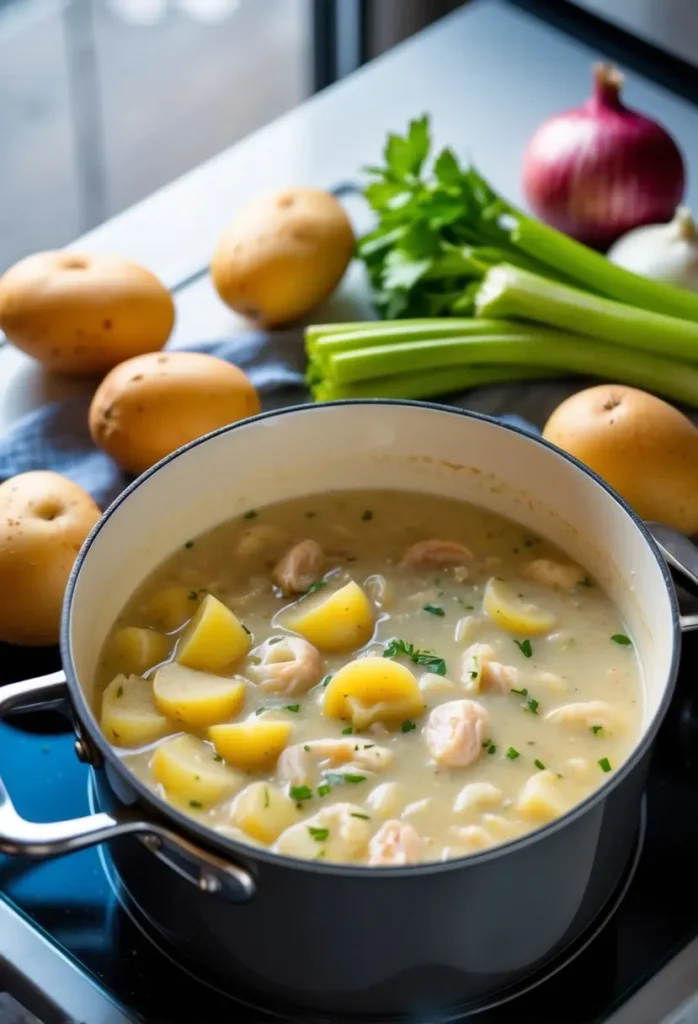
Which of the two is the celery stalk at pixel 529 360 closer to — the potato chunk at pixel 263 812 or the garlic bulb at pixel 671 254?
the garlic bulb at pixel 671 254

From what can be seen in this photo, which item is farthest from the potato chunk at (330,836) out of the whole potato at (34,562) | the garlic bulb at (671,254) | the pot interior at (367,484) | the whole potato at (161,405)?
the garlic bulb at (671,254)

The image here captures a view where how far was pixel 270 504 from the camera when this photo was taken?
1359 mm

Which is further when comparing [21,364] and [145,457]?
[21,364]

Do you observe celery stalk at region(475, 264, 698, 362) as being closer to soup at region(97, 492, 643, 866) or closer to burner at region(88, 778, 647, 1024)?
soup at region(97, 492, 643, 866)

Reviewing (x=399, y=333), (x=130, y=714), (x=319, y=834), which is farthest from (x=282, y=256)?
(x=319, y=834)

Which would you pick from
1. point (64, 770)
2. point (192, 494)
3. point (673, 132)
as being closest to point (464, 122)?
point (673, 132)

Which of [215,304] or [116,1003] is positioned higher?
[215,304]

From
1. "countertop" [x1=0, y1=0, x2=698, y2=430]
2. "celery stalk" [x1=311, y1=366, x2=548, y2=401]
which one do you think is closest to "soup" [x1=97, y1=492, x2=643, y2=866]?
"celery stalk" [x1=311, y1=366, x2=548, y2=401]

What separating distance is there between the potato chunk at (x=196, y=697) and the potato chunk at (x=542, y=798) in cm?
26

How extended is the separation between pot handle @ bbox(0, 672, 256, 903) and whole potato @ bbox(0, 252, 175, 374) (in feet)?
2.23

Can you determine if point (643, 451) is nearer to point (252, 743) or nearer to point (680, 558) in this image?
point (680, 558)

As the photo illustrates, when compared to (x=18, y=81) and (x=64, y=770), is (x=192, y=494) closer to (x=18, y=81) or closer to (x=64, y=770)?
(x=64, y=770)

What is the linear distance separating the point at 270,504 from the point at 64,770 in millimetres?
333

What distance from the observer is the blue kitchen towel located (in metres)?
1.48
